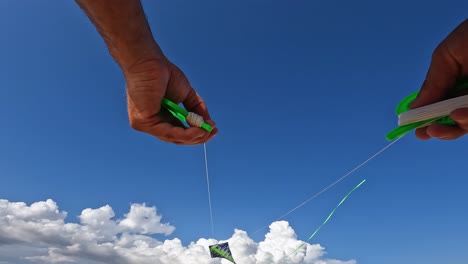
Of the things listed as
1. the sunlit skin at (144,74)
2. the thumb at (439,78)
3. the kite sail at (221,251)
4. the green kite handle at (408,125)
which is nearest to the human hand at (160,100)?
the sunlit skin at (144,74)

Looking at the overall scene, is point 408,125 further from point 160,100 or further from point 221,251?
point 221,251

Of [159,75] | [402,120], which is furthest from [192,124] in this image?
[402,120]

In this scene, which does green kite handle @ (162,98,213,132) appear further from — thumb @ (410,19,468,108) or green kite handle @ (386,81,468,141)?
thumb @ (410,19,468,108)

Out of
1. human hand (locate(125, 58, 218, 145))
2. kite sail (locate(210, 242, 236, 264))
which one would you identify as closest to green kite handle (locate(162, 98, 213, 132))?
human hand (locate(125, 58, 218, 145))

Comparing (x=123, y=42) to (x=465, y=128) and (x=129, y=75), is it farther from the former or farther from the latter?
(x=465, y=128)

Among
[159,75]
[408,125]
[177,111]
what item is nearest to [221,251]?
[177,111]

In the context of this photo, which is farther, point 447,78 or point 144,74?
point 144,74
